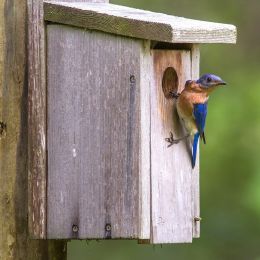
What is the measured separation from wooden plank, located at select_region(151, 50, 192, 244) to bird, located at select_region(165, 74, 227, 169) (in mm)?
36

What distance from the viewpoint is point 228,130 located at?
9.38m

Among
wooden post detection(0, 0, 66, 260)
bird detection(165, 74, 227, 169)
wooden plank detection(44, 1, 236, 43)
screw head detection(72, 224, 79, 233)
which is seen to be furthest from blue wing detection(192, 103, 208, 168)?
wooden post detection(0, 0, 66, 260)

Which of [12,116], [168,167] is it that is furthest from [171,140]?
[12,116]

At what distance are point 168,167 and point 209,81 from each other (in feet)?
1.70

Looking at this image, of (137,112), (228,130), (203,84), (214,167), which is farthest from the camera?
(214,167)

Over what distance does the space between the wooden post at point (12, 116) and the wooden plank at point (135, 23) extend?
0.16 meters

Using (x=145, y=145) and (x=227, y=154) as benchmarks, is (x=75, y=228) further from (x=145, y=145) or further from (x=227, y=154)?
(x=227, y=154)

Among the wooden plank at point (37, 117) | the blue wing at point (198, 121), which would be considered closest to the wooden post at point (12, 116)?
the wooden plank at point (37, 117)

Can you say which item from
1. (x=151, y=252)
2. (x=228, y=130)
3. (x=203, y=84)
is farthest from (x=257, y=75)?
(x=203, y=84)

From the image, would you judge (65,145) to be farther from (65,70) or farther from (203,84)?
(203,84)

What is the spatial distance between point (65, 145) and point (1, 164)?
30 centimetres

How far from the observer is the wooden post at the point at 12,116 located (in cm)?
568

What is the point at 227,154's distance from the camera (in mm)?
9719

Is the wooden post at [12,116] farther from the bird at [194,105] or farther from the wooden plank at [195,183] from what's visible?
the wooden plank at [195,183]
